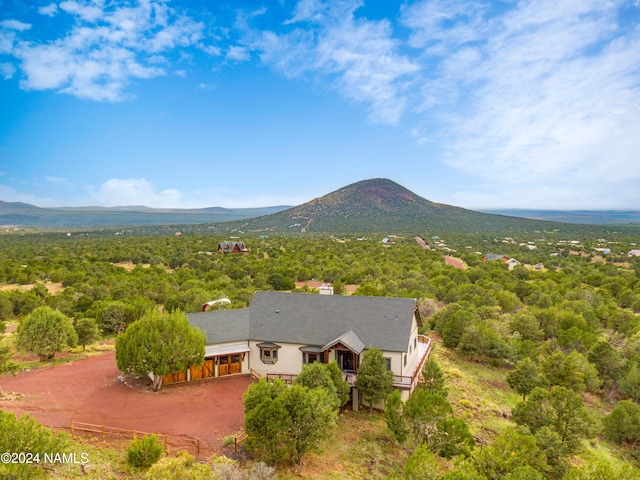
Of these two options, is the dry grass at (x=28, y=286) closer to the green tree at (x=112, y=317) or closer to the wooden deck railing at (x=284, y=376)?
the green tree at (x=112, y=317)

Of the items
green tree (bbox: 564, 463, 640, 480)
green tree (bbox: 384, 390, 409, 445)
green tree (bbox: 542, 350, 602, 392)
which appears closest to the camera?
green tree (bbox: 564, 463, 640, 480)

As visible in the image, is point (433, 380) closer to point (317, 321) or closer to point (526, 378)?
point (317, 321)

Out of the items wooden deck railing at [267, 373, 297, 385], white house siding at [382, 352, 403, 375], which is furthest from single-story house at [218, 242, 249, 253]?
white house siding at [382, 352, 403, 375]

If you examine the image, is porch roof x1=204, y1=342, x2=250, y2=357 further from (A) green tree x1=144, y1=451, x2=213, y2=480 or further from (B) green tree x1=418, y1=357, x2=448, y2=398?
(B) green tree x1=418, y1=357, x2=448, y2=398

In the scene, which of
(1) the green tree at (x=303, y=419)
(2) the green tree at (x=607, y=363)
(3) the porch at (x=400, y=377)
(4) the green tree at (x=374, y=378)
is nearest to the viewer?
(1) the green tree at (x=303, y=419)

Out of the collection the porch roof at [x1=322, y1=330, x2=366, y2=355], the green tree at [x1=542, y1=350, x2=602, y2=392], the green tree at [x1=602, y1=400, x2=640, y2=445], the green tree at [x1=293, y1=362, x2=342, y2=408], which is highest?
the porch roof at [x1=322, y1=330, x2=366, y2=355]

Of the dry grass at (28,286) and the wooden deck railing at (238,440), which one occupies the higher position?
the wooden deck railing at (238,440)

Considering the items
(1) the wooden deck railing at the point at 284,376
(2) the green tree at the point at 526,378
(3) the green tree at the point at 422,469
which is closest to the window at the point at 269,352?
(1) the wooden deck railing at the point at 284,376
